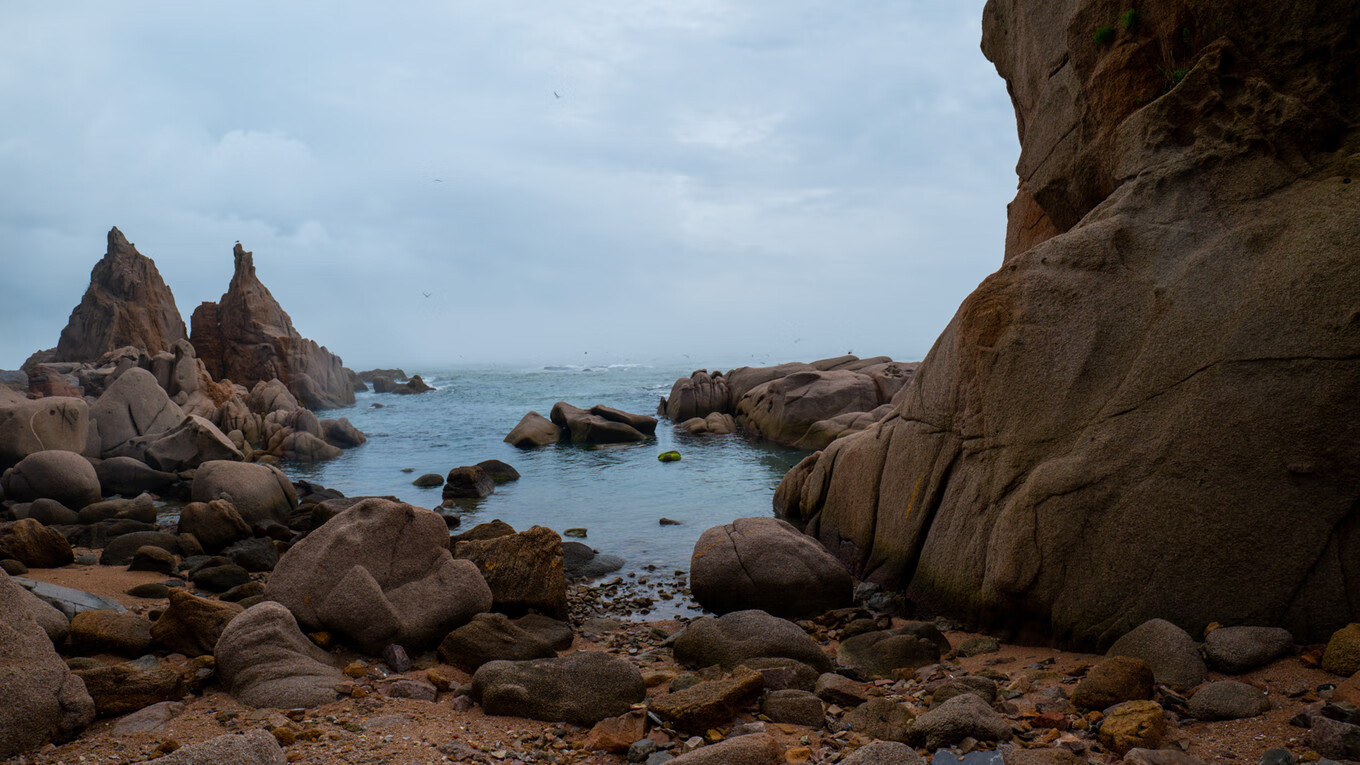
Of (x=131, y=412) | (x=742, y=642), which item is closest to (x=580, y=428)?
(x=131, y=412)

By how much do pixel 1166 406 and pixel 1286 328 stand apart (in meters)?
1.12

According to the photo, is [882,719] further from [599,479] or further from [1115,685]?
[599,479]

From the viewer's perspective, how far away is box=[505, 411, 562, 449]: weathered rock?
33562 mm

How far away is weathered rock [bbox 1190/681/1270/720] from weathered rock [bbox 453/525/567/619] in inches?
288

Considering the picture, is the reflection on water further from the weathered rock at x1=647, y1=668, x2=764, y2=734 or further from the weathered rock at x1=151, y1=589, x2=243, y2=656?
the weathered rock at x1=647, y1=668, x2=764, y2=734

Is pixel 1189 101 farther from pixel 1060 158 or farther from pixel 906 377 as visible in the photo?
pixel 906 377

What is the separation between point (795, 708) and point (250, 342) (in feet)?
202

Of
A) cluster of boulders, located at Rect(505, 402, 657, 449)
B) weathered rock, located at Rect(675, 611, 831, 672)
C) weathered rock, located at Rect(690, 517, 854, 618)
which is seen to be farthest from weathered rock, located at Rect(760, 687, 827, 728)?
cluster of boulders, located at Rect(505, 402, 657, 449)

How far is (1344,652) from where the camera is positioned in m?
5.65

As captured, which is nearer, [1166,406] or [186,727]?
[186,727]

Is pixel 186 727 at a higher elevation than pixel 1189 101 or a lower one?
lower

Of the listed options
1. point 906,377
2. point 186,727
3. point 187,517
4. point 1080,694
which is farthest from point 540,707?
point 906,377

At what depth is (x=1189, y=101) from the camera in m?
8.05

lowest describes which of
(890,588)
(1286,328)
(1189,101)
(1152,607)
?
(890,588)
